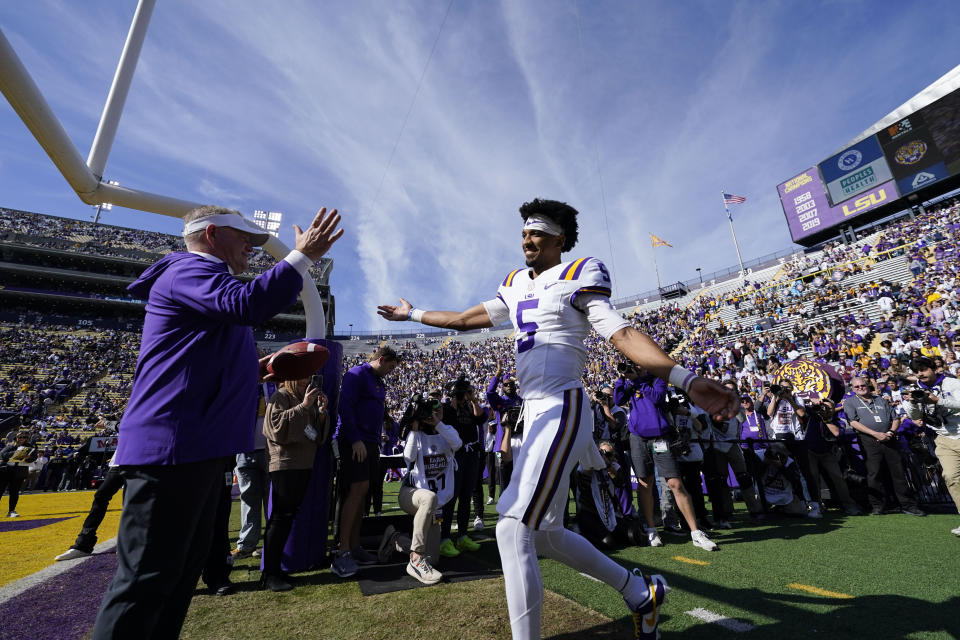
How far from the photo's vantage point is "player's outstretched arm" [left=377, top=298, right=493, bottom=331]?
2.93 meters

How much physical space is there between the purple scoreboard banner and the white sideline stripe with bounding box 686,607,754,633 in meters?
44.5

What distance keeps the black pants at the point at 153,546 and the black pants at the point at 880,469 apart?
27.2 feet

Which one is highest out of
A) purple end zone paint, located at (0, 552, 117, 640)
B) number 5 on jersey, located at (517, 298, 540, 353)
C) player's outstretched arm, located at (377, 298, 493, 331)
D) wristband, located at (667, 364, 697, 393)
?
player's outstretched arm, located at (377, 298, 493, 331)

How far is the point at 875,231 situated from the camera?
114 ft

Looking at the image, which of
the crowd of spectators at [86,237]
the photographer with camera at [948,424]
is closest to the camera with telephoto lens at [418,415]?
the photographer with camera at [948,424]

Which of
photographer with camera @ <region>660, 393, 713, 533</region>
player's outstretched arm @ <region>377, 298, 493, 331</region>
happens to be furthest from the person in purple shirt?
photographer with camera @ <region>660, 393, 713, 533</region>

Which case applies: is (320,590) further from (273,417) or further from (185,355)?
(185,355)

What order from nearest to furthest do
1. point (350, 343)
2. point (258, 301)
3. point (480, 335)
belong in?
point (258, 301) → point (480, 335) → point (350, 343)

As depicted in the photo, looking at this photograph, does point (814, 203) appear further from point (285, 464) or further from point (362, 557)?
point (285, 464)

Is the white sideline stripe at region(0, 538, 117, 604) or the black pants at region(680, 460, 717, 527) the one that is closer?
the white sideline stripe at region(0, 538, 117, 604)

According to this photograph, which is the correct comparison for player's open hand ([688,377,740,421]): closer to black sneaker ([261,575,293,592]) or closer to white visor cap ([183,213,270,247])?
white visor cap ([183,213,270,247])

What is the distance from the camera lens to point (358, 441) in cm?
430

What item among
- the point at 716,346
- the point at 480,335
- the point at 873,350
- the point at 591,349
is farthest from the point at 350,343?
the point at 873,350

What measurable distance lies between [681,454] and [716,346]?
Result: 23569 mm
